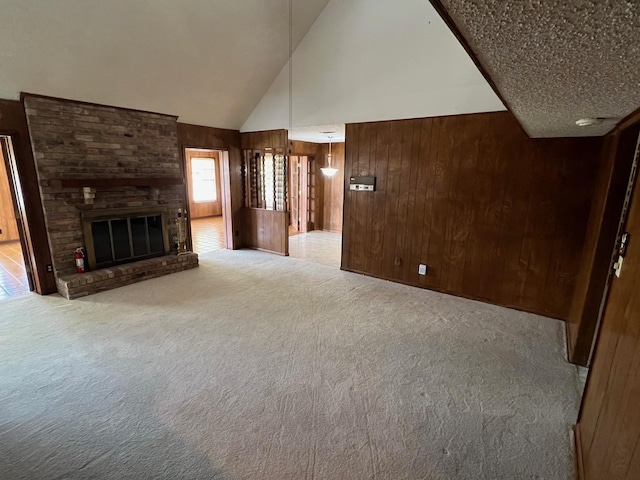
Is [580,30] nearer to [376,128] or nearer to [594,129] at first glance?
[594,129]

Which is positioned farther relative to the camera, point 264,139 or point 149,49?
point 264,139

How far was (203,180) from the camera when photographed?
1039cm

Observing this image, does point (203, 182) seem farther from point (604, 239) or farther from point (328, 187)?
point (604, 239)

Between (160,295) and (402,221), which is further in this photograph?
(402,221)

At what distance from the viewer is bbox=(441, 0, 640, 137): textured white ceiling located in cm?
79

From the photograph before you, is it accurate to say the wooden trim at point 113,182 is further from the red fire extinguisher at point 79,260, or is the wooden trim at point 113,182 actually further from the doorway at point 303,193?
the doorway at point 303,193

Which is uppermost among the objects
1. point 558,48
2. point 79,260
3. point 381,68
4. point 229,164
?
point 381,68

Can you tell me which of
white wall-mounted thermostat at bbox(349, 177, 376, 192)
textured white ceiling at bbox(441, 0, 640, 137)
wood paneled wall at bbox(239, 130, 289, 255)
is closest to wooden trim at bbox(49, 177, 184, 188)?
wood paneled wall at bbox(239, 130, 289, 255)

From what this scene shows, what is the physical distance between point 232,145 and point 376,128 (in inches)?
119

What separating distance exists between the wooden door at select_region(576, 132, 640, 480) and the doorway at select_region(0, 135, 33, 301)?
5469 mm

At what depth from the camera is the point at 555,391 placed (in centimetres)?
236

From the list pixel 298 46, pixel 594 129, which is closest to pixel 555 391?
pixel 594 129

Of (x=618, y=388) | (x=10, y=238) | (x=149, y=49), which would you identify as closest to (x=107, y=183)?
(x=149, y=49)

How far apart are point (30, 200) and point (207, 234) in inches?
169
